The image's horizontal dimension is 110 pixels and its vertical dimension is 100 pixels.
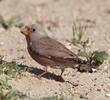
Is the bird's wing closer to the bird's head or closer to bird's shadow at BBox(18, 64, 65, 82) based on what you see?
the bird's head

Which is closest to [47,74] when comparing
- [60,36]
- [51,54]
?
[51,54]

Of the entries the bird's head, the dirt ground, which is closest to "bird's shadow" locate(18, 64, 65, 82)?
the dirt ground

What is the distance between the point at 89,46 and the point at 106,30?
1.77m

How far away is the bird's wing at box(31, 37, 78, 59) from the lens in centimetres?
531

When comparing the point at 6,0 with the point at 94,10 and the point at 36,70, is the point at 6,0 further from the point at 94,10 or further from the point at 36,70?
the point at 36,70

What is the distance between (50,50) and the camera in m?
5.42

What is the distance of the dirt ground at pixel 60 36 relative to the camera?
5000 millimetres

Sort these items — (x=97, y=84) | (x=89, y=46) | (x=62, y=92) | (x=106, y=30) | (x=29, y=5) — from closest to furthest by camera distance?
1. (x=62, y=92)
2. (x=97, y=84)
3. (x=89, y=46)
4. (x=106, y=30)
5. (x=29, y=5)

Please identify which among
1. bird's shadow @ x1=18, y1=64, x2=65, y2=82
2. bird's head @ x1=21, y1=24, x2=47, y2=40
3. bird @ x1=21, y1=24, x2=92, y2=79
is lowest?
bird's shadow @ x1=18, y1=64, x2=65, y2=82

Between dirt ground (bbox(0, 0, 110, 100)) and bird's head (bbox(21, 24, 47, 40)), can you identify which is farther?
bird's head (bbox(21, 24, 47, 40))

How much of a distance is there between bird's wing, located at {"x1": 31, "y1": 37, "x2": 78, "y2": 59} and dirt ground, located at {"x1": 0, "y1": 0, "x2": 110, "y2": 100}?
0.50 metres

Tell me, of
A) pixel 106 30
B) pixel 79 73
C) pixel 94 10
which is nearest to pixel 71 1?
pixel 94 10

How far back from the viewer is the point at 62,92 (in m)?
4.86

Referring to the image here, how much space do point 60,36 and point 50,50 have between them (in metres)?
2.69
